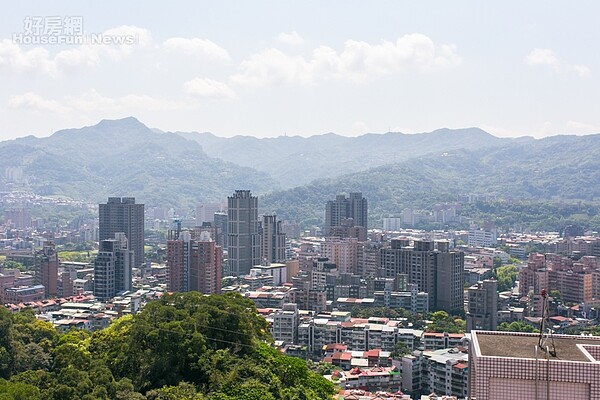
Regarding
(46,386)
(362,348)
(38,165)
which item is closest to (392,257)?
(362,348)

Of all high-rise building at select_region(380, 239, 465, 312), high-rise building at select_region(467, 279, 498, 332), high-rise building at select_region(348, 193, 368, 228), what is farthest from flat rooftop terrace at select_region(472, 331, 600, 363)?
high-rise building at select_region(348, 193, 368, 228)

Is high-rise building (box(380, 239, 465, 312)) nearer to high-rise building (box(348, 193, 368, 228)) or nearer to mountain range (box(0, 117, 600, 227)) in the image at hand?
high-rise building (box(348, 193, 368, 228))

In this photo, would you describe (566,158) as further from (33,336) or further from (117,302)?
(33,336)

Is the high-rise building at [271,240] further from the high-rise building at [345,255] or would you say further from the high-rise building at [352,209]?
the high-rise building at [352,209]

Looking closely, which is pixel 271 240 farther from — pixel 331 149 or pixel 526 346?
pixel 331 149

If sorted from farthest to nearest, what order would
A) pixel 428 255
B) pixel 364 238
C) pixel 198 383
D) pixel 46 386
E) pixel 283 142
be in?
pixel 283 142
pixel 364 238
pixel 428 255
pixel 198 383
pixel 46 386

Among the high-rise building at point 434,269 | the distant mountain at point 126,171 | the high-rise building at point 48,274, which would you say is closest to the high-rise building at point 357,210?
the high-rise building at point 434,269
